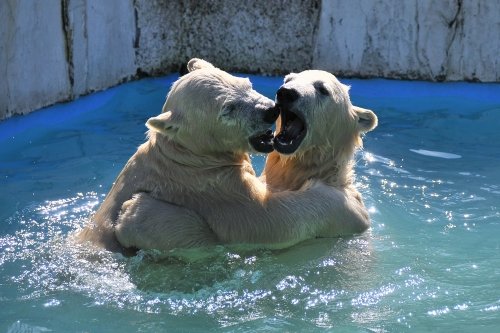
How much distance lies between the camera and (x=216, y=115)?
4863mm

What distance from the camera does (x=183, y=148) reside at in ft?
16.4

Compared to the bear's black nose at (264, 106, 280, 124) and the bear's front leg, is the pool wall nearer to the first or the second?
the bear's front leg

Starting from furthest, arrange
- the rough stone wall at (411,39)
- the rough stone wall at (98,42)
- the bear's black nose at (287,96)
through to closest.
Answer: the rough stone wall at (411,39) → the rough stone wall at (98,42) → the bear's black nose at (287,96)

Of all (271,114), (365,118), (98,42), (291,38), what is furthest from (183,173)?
(291,38)

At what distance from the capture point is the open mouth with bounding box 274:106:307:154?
5234 millimetres

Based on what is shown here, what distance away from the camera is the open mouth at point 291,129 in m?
5.23

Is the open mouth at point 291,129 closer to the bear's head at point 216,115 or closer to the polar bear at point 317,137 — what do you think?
the polar bear at point 317,137

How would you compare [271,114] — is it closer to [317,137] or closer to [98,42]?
[317,137]

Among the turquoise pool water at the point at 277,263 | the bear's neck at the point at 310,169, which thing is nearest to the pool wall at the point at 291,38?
the turquoise pool water at the point at 277,263

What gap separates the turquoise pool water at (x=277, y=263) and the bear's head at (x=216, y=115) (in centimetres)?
60

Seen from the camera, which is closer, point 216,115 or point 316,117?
point 216,115

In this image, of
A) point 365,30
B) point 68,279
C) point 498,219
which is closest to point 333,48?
point 365,30

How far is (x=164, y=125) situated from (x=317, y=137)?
980mm

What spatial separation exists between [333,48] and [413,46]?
0.76 metres
